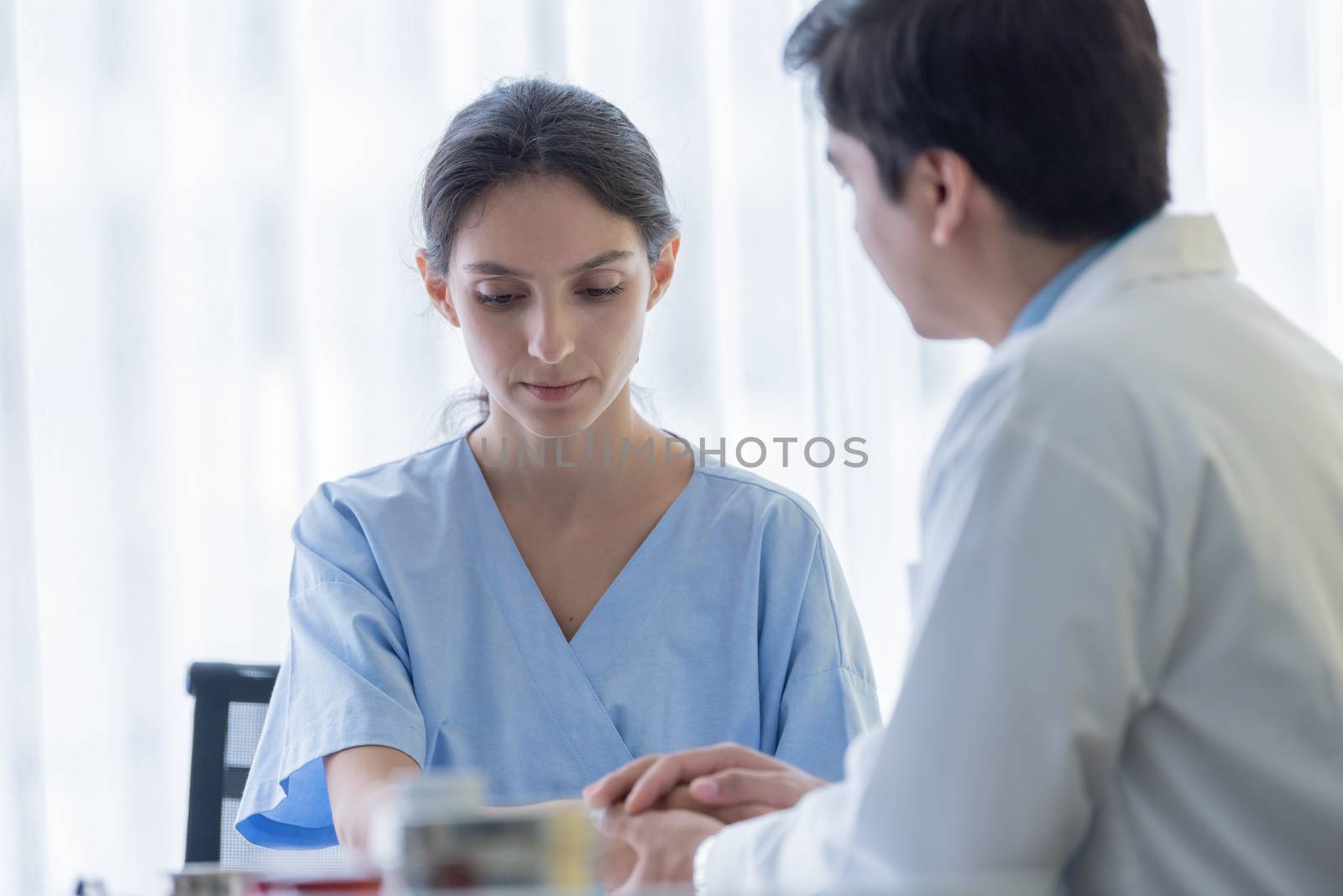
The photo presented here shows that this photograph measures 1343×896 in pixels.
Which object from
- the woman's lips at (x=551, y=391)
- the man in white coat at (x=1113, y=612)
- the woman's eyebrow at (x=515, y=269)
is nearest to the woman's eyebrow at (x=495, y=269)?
the woman's eyebrow at (x=515, y=269)

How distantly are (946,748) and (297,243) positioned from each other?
1.63 meters

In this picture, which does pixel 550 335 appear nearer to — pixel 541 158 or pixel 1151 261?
Result: pixel 541 158

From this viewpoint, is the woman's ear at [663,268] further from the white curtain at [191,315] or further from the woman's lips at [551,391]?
the white curtain at [191,315]

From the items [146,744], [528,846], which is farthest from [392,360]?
[528,846]

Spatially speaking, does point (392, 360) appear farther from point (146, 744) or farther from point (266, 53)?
point (146, 744)

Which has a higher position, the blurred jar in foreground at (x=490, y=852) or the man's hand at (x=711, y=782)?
the blurred jar in foreground at (x=490, y=852)

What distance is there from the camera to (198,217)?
6.89 feet

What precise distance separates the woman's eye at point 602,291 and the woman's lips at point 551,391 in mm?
95

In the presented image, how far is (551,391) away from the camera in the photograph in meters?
1.46

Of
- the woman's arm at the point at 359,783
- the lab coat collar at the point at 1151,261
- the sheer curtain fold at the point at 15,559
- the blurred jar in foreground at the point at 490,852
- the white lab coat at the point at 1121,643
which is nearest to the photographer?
the blurred jar in foreground at the point at 490,852

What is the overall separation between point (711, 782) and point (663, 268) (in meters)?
0.71

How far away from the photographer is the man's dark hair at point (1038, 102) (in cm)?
87

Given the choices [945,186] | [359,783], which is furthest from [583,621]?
[945,186]

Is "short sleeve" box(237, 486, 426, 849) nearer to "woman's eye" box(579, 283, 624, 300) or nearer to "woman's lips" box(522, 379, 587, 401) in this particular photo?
"woman's lips" box(522, 379, 587, 401)
